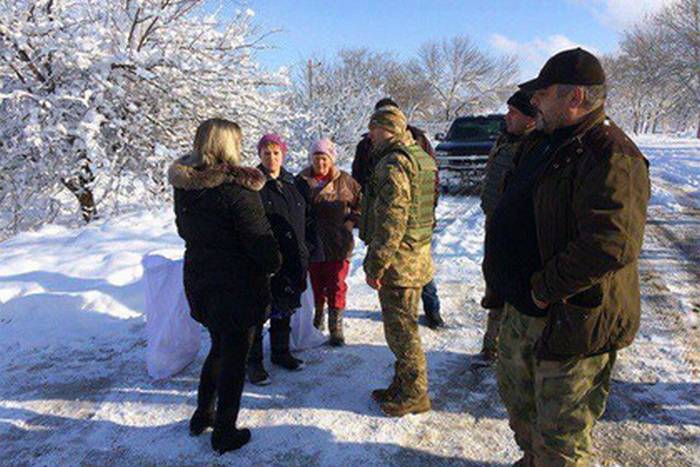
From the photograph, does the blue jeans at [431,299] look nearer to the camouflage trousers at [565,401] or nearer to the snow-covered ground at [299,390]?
the snow-covered ground at [299,390]

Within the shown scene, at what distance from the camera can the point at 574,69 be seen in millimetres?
1745

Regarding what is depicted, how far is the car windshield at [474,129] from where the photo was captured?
458 inches

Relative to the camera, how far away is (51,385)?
338cm

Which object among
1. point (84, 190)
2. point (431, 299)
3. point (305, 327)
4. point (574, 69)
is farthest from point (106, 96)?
point (574, 69)

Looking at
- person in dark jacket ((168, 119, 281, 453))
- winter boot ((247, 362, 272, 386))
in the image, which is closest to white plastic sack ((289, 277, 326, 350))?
winter boot ((247, 362, 272, 386))

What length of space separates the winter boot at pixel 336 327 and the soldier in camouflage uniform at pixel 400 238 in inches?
38.2

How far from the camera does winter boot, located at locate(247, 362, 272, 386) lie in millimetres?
3373

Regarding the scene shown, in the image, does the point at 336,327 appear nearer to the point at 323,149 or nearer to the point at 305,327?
the point at 305,327

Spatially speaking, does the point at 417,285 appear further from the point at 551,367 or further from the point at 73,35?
the point at 73,35

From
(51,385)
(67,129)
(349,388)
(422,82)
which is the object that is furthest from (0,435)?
(422,82)

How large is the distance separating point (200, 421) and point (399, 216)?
1.66 meters

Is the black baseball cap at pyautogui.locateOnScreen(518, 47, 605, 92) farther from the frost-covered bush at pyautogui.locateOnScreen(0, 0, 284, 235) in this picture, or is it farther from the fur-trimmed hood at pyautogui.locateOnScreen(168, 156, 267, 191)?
the frost-covered bush at pyautogui.locateOnScreen(0, 0, 284, 235)

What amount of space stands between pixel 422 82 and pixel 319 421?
47.4 metres

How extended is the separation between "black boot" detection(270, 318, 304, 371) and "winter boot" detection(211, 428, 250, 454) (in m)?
0.93
